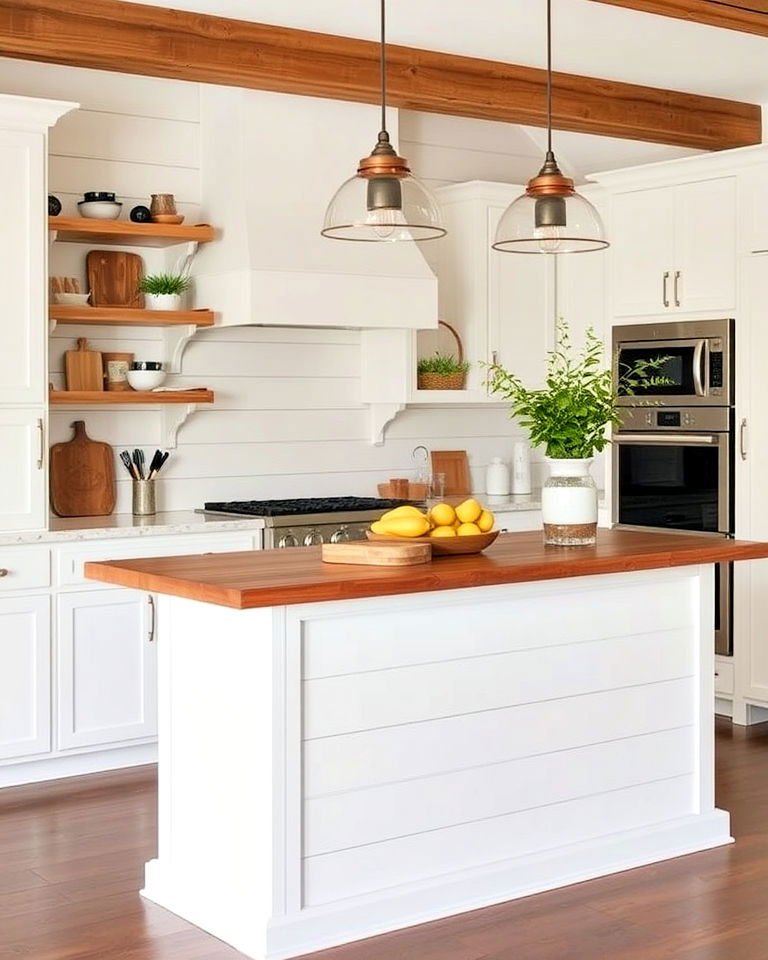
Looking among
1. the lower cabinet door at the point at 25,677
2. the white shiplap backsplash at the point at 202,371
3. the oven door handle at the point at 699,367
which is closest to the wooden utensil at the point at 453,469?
the white shiplap backsplash at the point at 202,371

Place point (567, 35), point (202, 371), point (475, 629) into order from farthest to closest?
point (202, 371) → point (567, 35) → point (475, 629)

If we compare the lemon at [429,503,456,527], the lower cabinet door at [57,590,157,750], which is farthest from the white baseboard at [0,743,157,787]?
the lemon at [429,503,456,527]

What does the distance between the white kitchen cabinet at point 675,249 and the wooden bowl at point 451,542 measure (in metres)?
2.38

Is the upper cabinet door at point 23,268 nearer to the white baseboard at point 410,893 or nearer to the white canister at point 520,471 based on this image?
the white baseboard at point 410,893

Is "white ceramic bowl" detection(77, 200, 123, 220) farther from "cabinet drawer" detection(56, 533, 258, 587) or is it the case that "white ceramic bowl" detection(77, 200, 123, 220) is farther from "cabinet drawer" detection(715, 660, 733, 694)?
"cabinet drawer" detection(715, 660, 733, 694)

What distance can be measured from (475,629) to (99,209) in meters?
2.57

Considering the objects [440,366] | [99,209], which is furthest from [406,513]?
[440,366]

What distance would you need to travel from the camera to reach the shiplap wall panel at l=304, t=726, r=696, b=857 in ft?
11.6

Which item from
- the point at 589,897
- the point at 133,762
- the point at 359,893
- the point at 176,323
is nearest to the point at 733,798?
the point at 589,897

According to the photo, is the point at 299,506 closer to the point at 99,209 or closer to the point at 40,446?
the point at 40,446

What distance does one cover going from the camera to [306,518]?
555 centimetres

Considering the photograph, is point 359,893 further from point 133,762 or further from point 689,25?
point 689,25

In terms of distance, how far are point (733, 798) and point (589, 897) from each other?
1.11 meters

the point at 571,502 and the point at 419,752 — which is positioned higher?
the point at 571,502
